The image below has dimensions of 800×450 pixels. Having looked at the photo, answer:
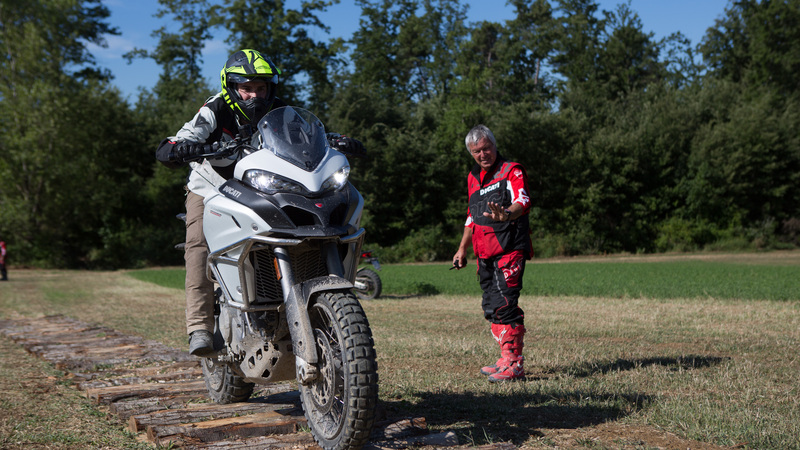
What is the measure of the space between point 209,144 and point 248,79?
0.48 m

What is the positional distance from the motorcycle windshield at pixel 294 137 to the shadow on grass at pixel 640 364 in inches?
137

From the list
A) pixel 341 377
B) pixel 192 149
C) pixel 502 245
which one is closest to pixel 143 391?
pixel 192 149

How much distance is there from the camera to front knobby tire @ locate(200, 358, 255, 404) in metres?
4.77

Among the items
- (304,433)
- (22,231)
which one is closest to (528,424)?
(304,433)

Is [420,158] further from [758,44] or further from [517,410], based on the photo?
[517,410]

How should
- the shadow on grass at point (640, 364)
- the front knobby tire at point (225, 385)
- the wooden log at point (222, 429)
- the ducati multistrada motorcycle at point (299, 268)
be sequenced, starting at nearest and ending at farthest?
the ducati multistrada motorcycle at point (299, 268), the wooden log at point (222, 429), the front knobby tire at point (225, 385), the shadow on grass at point (640, 364)

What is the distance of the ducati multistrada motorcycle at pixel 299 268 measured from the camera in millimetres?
3395

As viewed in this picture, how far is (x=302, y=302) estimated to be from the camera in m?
3.57

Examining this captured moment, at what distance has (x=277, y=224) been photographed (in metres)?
3.61

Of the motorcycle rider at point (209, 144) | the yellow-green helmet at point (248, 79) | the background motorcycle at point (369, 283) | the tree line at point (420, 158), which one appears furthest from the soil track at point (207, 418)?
the tree line at point (420, 158)

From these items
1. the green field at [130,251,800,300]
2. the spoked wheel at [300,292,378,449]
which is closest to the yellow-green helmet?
the spoked wheel at [300,292,378,449]

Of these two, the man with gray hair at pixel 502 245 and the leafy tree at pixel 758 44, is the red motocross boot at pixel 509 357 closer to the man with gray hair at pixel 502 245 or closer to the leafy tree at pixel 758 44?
the man with gray hair at pixel 502 245

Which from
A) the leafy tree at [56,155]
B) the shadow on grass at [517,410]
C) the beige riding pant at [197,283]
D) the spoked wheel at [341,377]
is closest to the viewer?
the spoked wheel at [341,377]

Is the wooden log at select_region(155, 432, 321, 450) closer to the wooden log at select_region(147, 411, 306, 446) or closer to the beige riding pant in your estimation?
the wooden log at select_region(147, 411, 306, 446)
